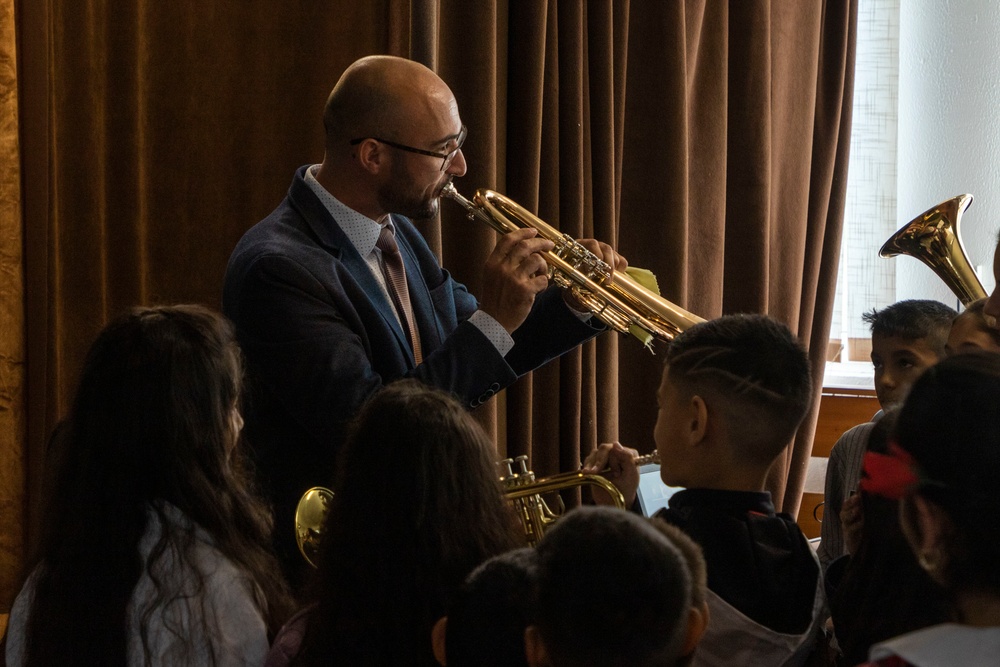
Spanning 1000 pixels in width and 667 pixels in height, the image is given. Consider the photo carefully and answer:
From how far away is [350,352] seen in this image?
1832 millimetres

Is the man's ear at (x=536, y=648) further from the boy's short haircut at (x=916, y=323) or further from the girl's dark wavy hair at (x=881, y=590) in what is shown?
the boy's short haircut at (x=916, y=323)

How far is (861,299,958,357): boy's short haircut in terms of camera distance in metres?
2.18

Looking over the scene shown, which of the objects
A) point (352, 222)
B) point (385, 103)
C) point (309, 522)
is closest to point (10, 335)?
point (352, 222)

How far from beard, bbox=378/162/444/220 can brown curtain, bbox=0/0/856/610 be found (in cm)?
63

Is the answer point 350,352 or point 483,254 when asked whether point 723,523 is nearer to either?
point 350,352

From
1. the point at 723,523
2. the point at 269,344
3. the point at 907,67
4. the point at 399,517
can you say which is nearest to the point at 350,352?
the point at 269,344

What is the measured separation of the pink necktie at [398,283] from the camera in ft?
6.84

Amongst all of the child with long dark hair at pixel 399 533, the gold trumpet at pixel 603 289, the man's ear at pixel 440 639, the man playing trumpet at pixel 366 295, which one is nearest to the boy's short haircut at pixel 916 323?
the gold trumpet at pixel 603 289

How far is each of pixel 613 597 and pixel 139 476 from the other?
29.1 inches

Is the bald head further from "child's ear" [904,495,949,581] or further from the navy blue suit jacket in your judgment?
"child's ear" [904,495,949,581]

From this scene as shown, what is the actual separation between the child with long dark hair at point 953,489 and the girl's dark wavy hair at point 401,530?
1.59ft

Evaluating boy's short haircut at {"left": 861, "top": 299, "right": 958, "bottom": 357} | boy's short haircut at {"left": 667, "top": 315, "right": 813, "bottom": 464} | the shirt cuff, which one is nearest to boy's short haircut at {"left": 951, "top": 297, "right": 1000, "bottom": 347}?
boy's short haircut at {"left": 861, "top": 299, "right": 958, "bottom": 357}

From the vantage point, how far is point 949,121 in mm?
3803

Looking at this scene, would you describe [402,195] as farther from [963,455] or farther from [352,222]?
[963,455]
